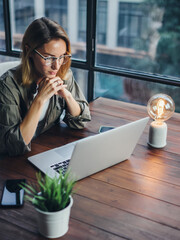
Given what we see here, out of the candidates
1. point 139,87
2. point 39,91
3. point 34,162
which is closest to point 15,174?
point 34,162

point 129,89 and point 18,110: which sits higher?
point 18,110

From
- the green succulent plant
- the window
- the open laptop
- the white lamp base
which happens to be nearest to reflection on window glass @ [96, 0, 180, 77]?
the window

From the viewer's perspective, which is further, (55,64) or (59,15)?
(59,15)

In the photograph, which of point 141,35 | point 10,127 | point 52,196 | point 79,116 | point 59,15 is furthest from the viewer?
point 59,15

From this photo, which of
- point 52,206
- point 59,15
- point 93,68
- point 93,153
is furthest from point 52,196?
point 59,15

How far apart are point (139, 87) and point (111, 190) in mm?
1452

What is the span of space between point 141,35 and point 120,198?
5.69 ft

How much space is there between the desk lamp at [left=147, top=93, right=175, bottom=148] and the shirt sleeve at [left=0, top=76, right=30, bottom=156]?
59cm

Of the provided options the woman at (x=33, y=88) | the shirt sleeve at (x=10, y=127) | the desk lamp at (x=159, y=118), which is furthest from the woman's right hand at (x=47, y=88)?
the desk lamp at (x=159, y=118)

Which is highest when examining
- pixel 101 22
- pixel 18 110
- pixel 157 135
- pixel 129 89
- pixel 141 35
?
pixel 101 22

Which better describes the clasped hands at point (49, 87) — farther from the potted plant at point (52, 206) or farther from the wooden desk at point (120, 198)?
the potted plant at point (52, 206)

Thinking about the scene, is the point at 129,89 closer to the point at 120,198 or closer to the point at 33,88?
the point at 33,88

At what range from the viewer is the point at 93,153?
1.27 m

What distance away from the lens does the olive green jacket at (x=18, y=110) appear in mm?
1465
